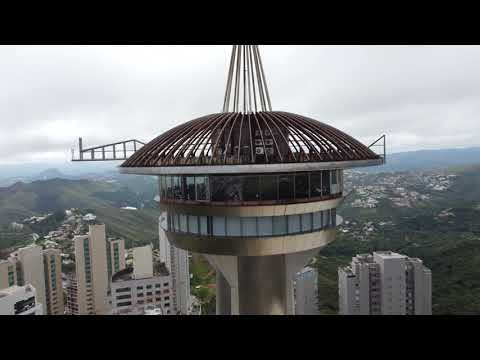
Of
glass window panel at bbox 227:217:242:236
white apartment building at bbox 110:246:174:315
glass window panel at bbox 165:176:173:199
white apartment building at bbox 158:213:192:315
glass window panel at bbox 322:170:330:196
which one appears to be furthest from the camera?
white apartment building at bbox 158:213:192:315

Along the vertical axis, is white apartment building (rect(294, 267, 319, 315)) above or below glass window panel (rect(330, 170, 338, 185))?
below

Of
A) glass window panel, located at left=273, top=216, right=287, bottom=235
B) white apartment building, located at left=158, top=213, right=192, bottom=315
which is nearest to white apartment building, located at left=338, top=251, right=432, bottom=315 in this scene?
white apartment building, located at left=158, top=213, right=192, bottom=315

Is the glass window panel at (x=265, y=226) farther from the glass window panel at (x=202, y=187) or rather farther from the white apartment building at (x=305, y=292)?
the white apartment building at (x=305, y=292)

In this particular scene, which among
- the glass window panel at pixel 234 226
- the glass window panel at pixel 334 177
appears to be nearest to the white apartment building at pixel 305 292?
the glass window panel at pixel 334 177

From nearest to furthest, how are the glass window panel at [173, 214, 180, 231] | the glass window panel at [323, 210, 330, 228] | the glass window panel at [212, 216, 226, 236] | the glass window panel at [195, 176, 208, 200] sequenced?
the glass window panel at [195, 176, 208, 200]
the glass window panel at [212, 216, 226, 236]
the glass window panel at [323, 210, 330, 228]
the glass window panel at [173, 214, 180, 231]

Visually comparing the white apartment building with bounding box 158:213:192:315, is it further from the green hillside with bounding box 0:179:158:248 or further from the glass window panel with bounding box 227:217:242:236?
the glass window panel with bounding box 227:217:242:236
